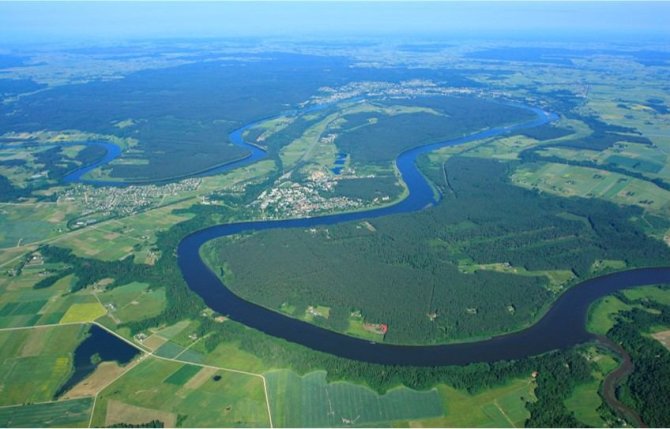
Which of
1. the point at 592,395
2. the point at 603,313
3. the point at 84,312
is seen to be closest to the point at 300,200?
the point at 84,312

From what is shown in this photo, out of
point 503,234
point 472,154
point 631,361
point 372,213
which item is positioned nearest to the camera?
point 631,361

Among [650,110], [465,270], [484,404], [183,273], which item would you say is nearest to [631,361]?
[484,404]

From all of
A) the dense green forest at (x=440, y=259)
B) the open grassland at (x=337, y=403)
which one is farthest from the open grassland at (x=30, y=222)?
the open grassland at (x=337, y=403)

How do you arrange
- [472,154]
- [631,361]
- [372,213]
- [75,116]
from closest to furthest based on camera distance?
1. [631,361]
2. [372,213]
3. [472,154]
4. [75,116]

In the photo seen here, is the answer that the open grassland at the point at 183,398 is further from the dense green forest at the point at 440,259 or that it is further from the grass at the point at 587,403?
the grass at the point at 587,403

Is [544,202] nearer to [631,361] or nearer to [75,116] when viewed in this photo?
[631,361]

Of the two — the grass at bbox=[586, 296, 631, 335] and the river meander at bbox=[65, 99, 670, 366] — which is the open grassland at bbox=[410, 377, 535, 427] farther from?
the grass at bbox=[586, 296, 631, 335]
